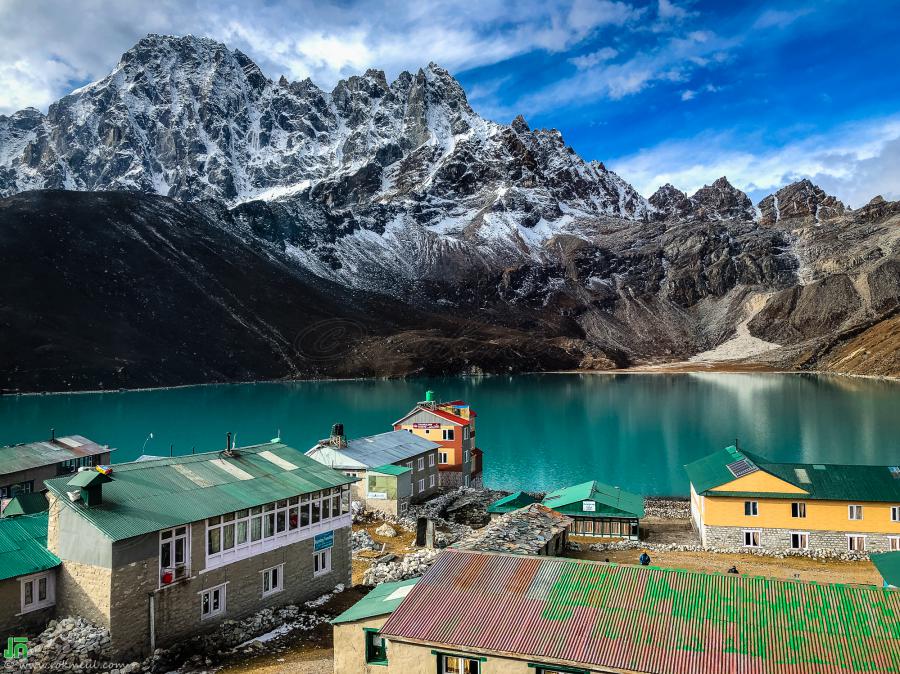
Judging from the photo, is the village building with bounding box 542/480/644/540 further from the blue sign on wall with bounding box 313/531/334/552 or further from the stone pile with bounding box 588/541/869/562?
the blue sign on wall with bounding box 313/531/334/552

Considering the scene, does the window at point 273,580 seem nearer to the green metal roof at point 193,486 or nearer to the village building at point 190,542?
the village building at point 190,542

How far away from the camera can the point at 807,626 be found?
45.0 feet

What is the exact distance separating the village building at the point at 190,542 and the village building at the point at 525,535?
6.25 meters

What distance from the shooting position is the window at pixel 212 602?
21.9 meters

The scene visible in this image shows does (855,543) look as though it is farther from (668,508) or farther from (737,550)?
(668,508)

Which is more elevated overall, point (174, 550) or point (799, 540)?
point (174, 550)

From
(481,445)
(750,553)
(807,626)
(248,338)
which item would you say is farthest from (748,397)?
(807,626)

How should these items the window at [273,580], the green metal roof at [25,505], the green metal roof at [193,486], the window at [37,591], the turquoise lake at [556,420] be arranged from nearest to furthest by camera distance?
the window at [37,591], the green metal roof at [193,486], the window at [273,580], the green metal roof at [25,505], the turquoise lake at [556,420]

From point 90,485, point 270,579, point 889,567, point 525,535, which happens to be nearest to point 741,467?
point 889,567

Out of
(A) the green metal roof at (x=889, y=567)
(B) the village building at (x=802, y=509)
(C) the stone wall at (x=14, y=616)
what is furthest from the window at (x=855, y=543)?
(C) the stone wall at (x=14, y=616)

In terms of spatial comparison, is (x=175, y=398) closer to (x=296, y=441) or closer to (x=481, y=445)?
(x=296, y=441)

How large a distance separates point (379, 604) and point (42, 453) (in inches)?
1167

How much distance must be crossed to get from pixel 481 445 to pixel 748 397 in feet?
237

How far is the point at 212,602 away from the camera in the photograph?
22.3 meters
